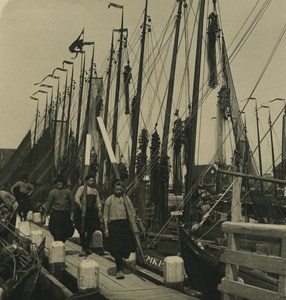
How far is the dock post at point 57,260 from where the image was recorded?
29.9 ft

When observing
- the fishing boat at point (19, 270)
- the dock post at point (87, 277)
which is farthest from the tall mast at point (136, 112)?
the dock post at point (87, 277)

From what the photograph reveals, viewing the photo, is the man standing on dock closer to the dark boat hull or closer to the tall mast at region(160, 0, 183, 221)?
the tall mast at region(160, 0, 183, 221)

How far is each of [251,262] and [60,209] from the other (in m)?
5.60

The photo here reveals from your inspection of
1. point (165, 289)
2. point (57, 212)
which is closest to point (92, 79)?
point (57, 212)

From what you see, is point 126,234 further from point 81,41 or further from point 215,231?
point 81,41

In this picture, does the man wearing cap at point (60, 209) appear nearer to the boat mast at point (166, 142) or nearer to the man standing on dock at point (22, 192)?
the boat mast at point (166, 142)

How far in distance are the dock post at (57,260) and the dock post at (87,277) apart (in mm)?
2102

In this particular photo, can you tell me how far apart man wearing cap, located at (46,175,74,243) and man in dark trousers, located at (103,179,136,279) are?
1868mm

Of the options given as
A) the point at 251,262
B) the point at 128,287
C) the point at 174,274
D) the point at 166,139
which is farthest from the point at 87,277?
the point at 166,139

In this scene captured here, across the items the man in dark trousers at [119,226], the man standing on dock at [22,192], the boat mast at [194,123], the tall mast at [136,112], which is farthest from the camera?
the tall mast at [136,112]

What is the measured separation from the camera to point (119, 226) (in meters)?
8.13

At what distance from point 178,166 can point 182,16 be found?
6514 millimetres

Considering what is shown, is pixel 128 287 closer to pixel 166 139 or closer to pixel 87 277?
pixel 87 277

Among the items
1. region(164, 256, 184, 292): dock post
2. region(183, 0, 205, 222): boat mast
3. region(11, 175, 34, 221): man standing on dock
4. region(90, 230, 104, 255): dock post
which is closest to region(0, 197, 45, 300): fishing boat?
region(164, 256, 184, 292): dock post
